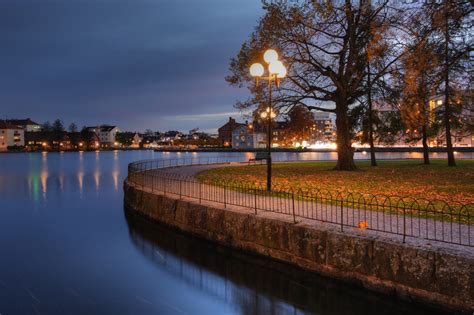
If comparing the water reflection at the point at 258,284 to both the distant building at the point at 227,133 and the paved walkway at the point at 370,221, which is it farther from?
the distant building at the point at 227,133

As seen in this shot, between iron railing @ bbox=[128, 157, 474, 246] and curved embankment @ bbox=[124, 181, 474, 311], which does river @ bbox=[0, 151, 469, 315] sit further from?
iron railing @ bbox=[128, 157, 474, 246]

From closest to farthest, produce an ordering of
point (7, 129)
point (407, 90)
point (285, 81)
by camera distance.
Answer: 1. point (407, 90)
2. point (285, 81)
3. point (7, 129)

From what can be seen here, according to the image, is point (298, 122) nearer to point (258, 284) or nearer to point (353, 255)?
point (258, 284)

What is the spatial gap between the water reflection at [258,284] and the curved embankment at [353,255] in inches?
11.3

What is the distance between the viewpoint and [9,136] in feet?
622

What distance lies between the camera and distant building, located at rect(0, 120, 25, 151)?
184 metres

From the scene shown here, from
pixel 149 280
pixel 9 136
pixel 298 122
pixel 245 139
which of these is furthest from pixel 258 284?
pixel 9 136

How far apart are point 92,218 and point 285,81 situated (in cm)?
1674

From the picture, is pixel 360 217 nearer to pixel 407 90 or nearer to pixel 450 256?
pixel 450 256

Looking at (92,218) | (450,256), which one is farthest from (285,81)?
(450,256)

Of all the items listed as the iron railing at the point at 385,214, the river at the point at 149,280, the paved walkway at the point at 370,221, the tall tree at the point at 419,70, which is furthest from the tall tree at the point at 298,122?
the river at the point at 149,280

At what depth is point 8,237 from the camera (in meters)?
18.4

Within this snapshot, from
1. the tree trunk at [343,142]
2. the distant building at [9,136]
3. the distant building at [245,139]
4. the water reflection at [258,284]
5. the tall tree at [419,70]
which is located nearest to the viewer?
the water reflection at [258,284]

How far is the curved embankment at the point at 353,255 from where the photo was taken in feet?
26.4
